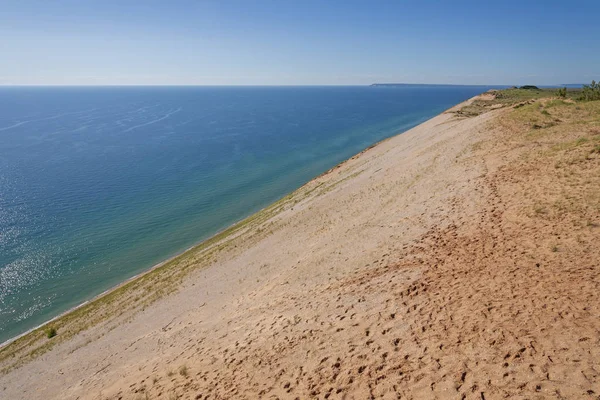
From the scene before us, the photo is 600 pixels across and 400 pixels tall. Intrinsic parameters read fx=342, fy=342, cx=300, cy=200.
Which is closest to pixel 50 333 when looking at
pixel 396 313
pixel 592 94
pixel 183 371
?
pixel 183 371

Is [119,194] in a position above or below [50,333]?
above

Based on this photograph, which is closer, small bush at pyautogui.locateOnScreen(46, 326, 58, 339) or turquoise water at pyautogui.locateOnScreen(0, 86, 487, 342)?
small bush at pyautogui.locateOnScreen(46, 326, 58, 339)

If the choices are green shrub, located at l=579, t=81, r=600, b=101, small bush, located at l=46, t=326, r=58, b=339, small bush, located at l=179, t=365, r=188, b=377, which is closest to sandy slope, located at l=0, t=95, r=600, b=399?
small bush, located at l=179, t=365, r=188, b=377

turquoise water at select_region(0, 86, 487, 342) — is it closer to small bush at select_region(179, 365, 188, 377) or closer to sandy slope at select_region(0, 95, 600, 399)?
sandy slope at select_region(0, 95, 600, 399)

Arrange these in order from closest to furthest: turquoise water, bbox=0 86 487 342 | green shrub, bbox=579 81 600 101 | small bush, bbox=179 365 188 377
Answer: small bush, bbox=179 365 188 377 → turquoise water, bbox=0 86 487 342 → green shrub, bbox=579 81 600 101

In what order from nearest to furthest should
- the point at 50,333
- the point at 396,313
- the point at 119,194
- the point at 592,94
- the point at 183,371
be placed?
the point at 396,313
the point at 183,371
the point at 50,333
the point at 592,94
the point at 119,194

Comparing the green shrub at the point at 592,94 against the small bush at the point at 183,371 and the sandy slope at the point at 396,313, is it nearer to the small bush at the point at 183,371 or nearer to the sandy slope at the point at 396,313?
the sandy slope at the point at 396,313

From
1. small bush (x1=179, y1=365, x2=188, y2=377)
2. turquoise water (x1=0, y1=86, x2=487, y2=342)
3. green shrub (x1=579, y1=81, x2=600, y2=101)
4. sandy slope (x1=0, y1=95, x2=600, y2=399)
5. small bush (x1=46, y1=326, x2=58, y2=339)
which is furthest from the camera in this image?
green shrub (x1=579, y1=81, x2=600, y2=101)

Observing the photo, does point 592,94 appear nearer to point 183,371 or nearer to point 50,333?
point 183,371

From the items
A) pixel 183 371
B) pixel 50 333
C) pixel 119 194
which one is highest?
pixel 183 371

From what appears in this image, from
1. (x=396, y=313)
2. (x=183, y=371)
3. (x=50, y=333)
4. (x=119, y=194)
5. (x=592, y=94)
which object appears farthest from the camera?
(x=119, y=194)
